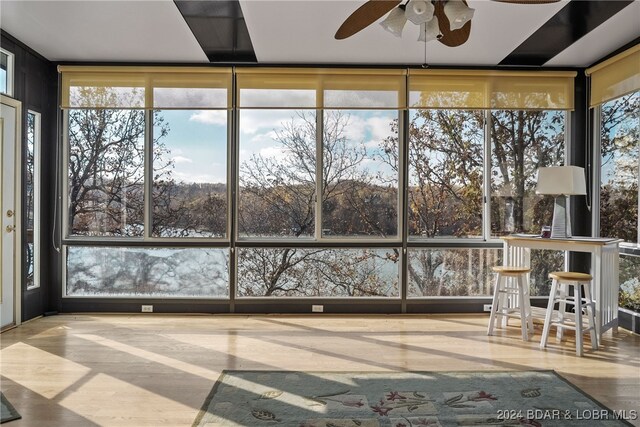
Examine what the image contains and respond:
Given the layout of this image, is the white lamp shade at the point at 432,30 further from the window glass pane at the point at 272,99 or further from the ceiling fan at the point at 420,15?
the window glass pane at the point at 272,99

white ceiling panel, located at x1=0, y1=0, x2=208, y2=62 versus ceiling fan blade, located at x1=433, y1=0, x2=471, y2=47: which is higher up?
white ceiling panel, located at x1=0, y1=0, x2=208, y2=62

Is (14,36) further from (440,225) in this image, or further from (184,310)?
(440,225)

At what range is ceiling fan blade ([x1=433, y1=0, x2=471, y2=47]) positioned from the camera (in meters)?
2.49

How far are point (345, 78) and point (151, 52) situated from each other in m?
1.99

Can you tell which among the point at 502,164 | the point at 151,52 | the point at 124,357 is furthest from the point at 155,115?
the point at 502,164

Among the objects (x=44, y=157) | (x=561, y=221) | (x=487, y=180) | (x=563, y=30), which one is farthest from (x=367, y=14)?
(x=44, y=157)

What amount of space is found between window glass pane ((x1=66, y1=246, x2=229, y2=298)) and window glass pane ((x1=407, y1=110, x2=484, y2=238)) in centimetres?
221

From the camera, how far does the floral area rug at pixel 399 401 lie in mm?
2432

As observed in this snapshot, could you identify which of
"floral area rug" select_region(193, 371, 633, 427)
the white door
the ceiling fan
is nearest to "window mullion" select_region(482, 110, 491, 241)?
"floral area rug" select_region(193, 371, 633, 427)

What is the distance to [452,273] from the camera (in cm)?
496

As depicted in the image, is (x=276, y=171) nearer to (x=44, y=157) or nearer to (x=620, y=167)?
(x=44, y=157)

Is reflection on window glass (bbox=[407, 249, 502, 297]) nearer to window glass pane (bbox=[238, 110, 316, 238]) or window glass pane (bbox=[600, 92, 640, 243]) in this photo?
window glass pane (bbox=[600, 92, 640, 243])

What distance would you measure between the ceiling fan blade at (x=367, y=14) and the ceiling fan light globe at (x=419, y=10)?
0.11 m

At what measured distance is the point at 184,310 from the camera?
4855mm
